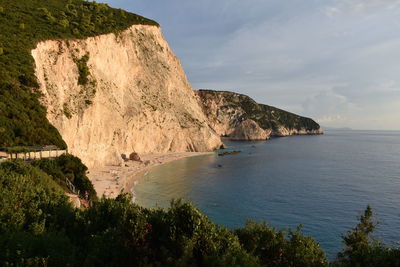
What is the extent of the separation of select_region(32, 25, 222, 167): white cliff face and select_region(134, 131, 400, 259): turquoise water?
15.5 meters

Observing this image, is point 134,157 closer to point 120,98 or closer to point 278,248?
point 120,98

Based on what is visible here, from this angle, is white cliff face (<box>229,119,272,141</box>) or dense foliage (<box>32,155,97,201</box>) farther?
white cliff face (<box>229,119,272,141</box>)

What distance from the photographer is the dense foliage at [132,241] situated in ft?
36.6

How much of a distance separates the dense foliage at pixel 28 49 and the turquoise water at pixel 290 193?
63.4 ft

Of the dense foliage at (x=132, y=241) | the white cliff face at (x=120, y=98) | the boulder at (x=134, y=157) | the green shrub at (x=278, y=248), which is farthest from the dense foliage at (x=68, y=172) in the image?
the boulder at (x=134, y=157)

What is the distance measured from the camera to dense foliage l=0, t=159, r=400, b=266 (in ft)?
36.6

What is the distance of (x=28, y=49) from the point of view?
156 ft

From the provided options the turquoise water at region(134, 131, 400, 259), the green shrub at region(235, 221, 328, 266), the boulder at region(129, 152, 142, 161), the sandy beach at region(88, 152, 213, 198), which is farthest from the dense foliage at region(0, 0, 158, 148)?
the green shrub at region(235, 221, 328, 266)

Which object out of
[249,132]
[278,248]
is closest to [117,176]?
[278,248]

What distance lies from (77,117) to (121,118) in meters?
20.1

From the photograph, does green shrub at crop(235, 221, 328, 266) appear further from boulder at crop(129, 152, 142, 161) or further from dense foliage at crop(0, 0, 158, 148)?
boulder at crop(129, 152, 142, 161)

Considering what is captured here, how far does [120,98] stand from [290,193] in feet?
169

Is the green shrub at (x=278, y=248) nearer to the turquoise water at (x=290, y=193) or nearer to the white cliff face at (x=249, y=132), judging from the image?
the turquoise water at (x=290, y=193)

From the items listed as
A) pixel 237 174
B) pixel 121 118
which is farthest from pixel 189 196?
pixel 121 118
